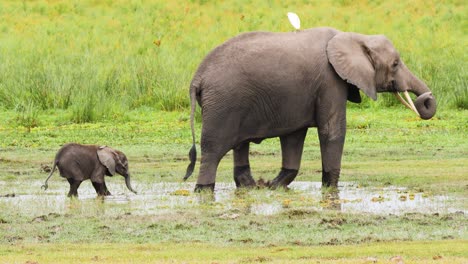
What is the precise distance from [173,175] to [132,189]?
1882mm

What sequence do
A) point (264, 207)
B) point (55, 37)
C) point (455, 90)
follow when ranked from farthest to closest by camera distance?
point (55, 37), point (455, 90), point (264, 207)

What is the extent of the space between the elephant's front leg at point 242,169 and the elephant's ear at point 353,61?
1.53 m

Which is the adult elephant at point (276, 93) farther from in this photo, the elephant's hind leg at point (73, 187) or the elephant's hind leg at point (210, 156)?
the elephant's hind leg at point (73, 187)

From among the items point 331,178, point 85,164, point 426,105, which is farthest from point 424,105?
point 85,164

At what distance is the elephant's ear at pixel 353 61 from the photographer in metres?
15.5

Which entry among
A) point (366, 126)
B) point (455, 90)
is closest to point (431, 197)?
point (366, 126)

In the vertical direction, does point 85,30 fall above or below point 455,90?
above

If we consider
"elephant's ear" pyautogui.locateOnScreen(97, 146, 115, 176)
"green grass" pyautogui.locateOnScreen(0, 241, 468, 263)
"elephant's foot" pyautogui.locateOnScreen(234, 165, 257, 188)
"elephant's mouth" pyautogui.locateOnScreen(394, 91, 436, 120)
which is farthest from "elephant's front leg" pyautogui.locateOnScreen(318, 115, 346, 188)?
"green grass" pyautogui.locateOnScreen(0, 241, 468, 263)

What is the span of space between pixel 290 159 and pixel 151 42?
21483 mm

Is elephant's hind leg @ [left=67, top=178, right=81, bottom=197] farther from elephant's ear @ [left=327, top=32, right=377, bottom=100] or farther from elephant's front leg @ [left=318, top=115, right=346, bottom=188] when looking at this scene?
elephant's ear @ [left=327, top=32, right=377, bottom=100]

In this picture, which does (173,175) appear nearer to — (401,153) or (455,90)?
(401,153)

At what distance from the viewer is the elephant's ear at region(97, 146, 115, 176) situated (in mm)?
15047

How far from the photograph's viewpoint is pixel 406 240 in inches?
451

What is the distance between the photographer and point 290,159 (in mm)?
15859
